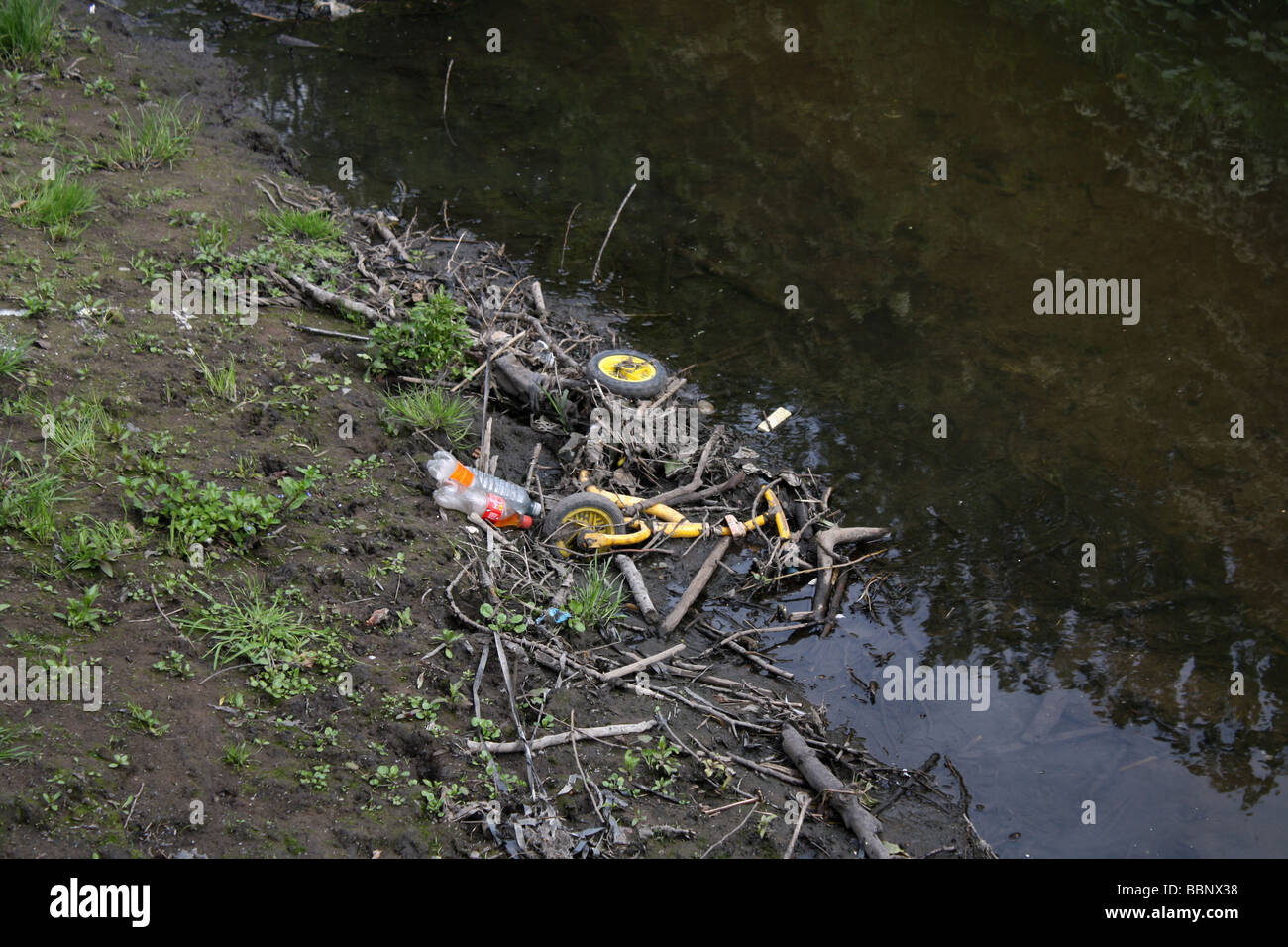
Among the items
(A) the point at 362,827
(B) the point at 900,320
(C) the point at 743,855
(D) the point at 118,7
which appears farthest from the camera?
(D) the point at 118,7

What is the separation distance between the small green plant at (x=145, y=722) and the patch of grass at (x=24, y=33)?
7.56 meters

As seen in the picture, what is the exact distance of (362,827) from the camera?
342cm

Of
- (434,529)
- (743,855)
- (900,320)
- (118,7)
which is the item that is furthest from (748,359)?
(118,7)

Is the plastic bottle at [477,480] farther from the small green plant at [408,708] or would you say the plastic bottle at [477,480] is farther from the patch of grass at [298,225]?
the patch of grass at [298,225]

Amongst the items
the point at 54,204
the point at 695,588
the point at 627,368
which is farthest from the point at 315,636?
the point at 54,204

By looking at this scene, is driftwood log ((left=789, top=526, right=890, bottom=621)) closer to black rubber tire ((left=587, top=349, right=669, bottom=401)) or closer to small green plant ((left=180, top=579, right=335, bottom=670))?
black rubber tire ((left=587, top=349, right=669, bottom=401))

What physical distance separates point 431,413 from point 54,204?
3.03m

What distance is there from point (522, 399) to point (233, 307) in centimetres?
193

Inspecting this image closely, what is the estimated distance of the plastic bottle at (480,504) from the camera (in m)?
5.13

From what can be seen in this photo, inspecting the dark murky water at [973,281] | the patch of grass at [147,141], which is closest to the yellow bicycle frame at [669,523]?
the dark murky water at [973,281]

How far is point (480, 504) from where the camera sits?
5.17 m

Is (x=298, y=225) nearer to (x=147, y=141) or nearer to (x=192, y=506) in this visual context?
(x=147, y=141)

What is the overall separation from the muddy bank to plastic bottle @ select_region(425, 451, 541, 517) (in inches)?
4.8
